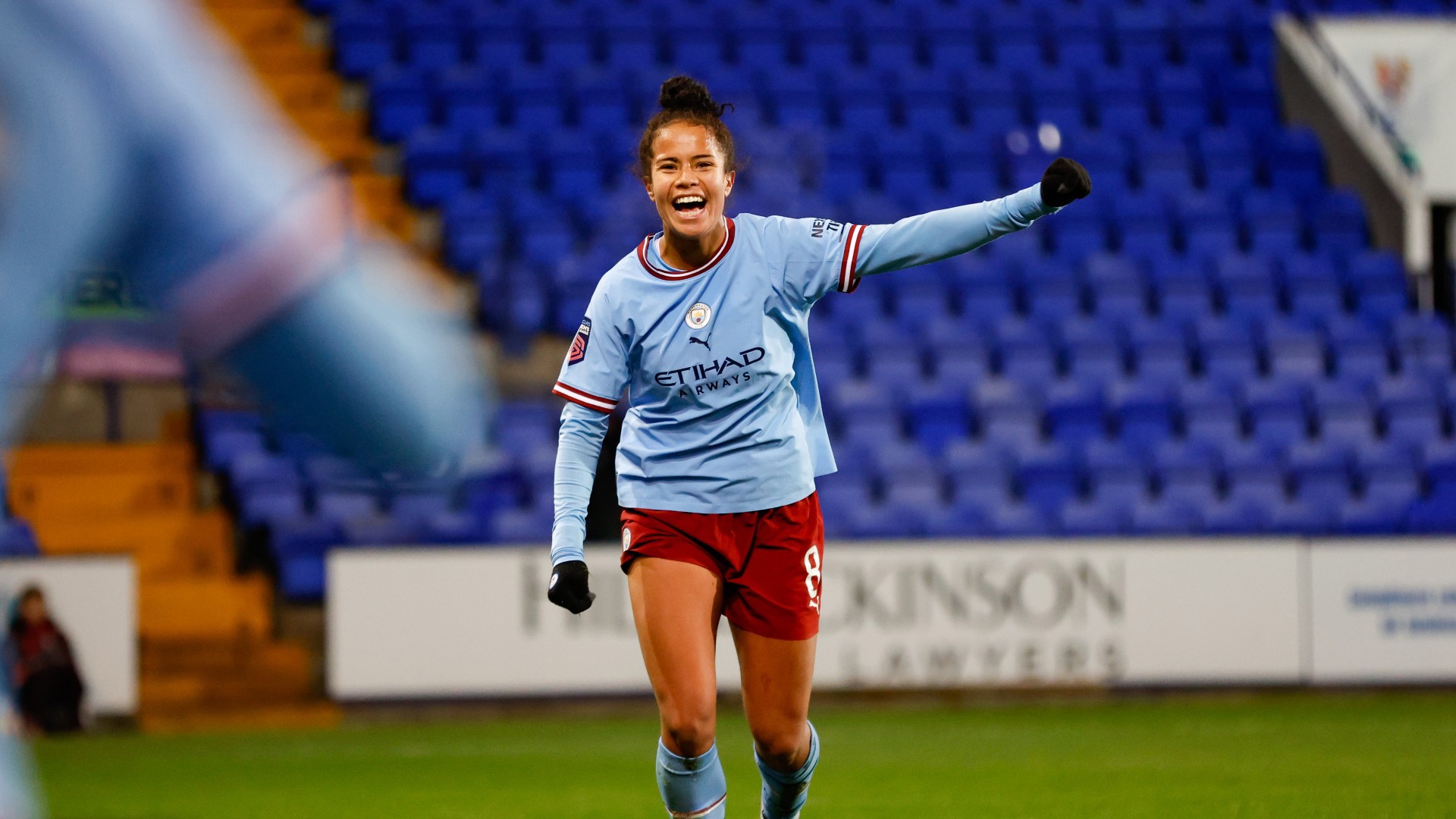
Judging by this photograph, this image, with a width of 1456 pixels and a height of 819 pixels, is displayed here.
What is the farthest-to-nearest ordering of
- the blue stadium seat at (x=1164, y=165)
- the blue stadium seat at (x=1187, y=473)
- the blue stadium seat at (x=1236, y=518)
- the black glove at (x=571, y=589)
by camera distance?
1. the blue stadium seat at (x=1164, y=165)
2. the blue stadium seat at (x=1187, y=473)
3. the blue stadium seat at (x=1236, y=518)
4. the black glove at (x=571, y=589)

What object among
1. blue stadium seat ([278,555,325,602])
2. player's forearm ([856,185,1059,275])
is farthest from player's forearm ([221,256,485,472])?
blue stadium seat ([278,555,325,602])

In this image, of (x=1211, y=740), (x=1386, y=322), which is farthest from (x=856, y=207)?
(x=1211, y=740)

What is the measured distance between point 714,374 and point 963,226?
723 mm

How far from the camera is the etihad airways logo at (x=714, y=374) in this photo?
4230 millimetres

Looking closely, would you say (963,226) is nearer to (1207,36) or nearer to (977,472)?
(977,472)

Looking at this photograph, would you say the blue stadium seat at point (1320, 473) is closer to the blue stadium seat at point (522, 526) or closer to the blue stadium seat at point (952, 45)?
the blue stadium seat at point (952, 45)

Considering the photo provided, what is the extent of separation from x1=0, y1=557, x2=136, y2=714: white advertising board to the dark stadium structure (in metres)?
1.17

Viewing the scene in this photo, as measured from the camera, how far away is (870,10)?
16656 millimetres

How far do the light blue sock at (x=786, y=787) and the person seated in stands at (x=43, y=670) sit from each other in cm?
717

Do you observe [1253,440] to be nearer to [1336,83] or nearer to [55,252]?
[1336,83]

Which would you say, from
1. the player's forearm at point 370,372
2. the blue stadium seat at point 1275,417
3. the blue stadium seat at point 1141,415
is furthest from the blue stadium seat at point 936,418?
the player's forearm at point 370,372

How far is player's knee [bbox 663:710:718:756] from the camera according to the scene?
4.17m

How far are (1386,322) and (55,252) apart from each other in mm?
14503

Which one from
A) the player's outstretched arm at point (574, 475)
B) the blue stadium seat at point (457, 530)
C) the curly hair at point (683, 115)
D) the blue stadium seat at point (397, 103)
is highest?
the blue stadium seat at point (397, 103)
